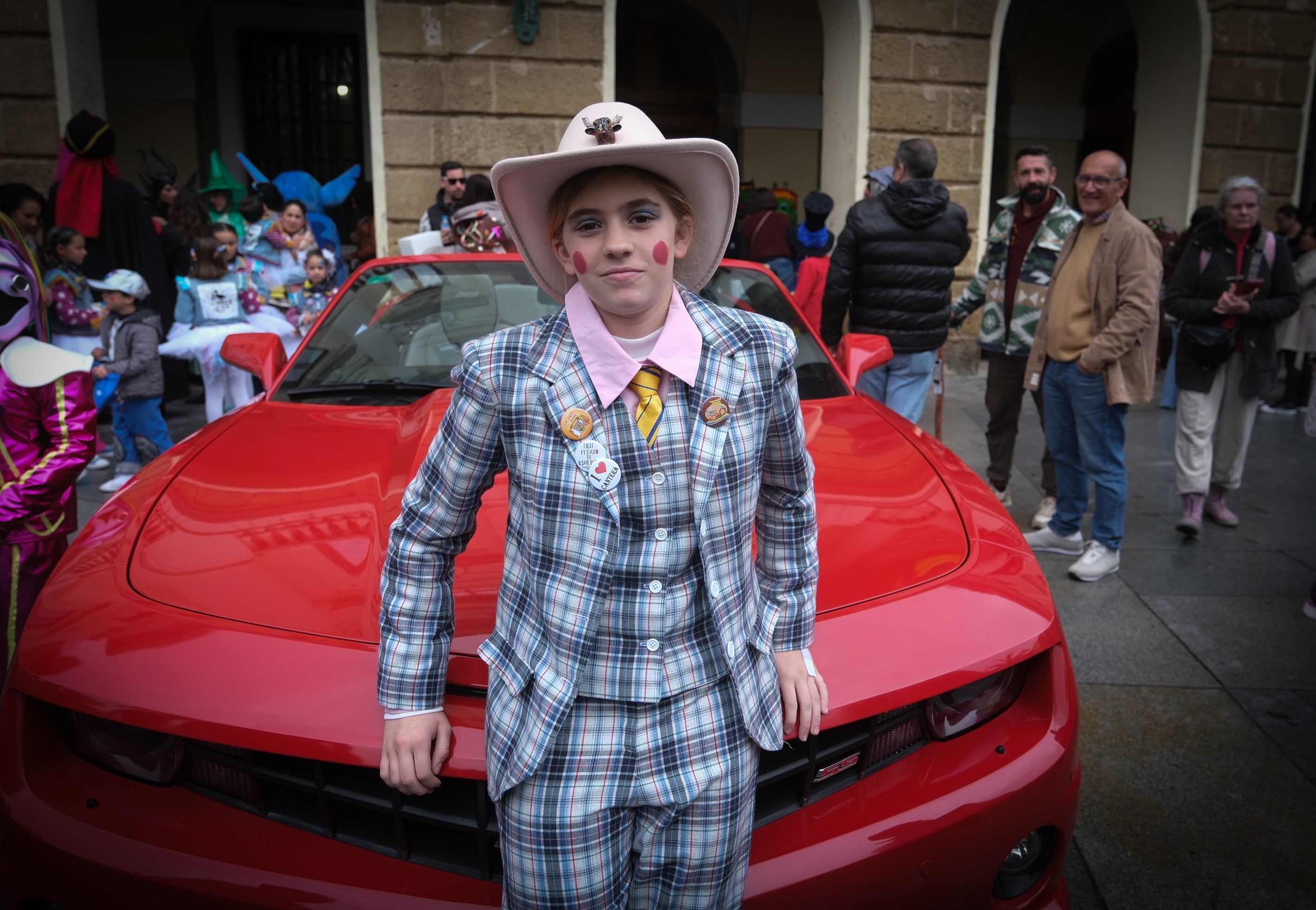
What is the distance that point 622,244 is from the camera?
1254mm

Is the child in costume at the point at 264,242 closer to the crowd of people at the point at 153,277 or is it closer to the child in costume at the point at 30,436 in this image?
the crowd of people at the point at 153,277

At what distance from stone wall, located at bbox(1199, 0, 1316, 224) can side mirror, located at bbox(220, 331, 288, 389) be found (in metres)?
10.3

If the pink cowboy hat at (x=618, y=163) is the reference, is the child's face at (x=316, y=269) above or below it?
below

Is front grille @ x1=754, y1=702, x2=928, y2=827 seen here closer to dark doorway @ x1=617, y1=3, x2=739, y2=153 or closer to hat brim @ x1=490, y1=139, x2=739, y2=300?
hat brim @ x1=490, y1=139, x2=739, y2=300

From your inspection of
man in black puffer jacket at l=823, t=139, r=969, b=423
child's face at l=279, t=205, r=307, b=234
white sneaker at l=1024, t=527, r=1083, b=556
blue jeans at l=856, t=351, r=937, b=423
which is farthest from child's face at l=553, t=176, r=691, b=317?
child's face at l=279, t=205, r=307, b=234

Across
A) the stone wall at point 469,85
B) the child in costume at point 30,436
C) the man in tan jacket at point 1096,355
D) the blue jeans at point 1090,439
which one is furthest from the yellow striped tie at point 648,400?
the stone wall at point 469,85

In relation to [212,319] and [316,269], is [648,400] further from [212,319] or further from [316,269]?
[316,269]

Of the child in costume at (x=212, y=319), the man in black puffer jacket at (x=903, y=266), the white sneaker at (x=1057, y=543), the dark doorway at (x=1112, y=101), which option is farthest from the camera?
the dark doorway at (x=1112, y=101)

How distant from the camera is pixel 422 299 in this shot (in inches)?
123

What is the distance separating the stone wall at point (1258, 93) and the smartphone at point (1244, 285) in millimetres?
6449

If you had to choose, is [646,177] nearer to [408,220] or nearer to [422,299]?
[422,299]

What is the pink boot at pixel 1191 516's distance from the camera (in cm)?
478

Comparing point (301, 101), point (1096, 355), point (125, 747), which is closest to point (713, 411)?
point (125, 747)

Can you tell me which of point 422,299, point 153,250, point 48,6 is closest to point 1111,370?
point 422,299
